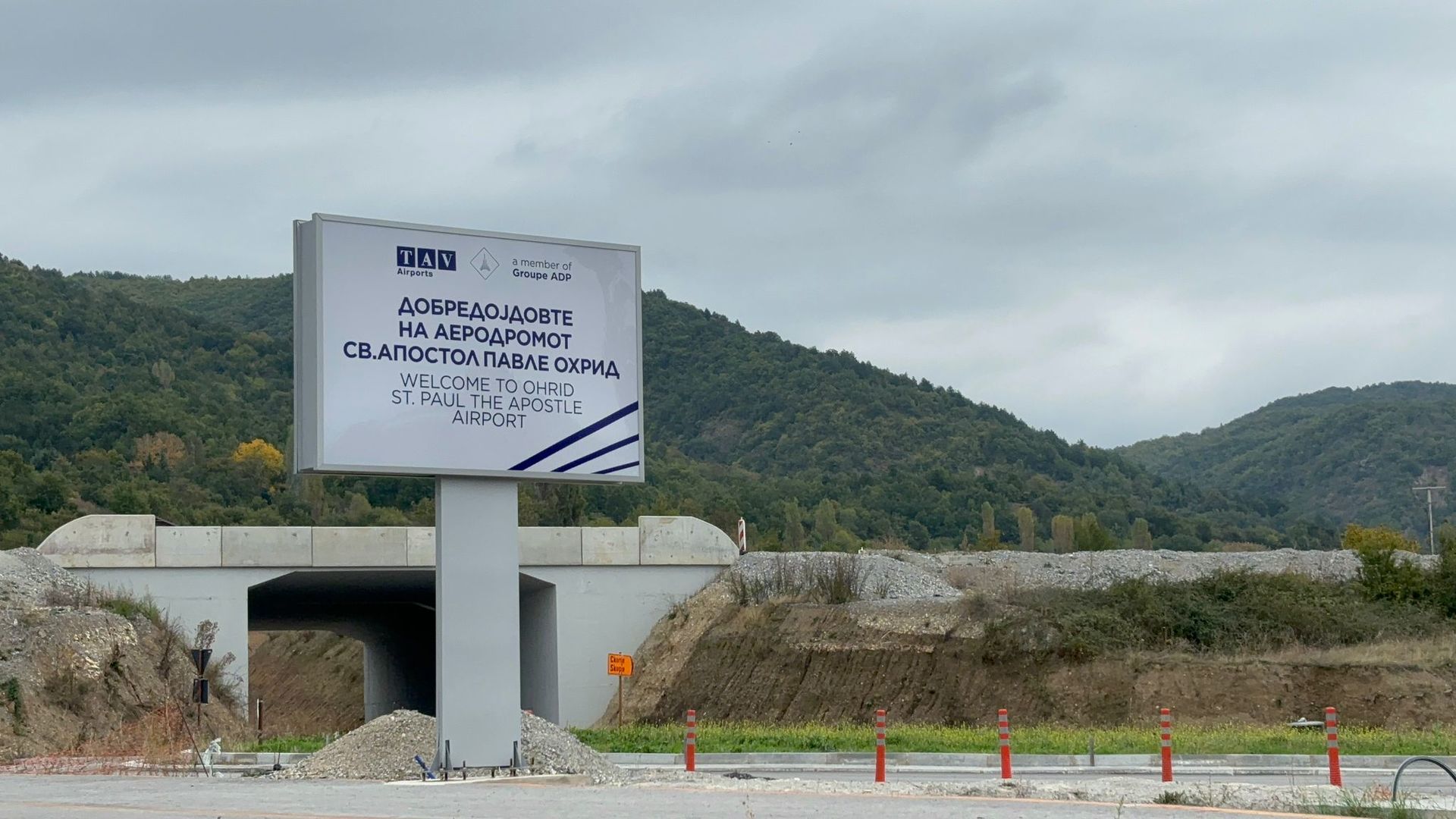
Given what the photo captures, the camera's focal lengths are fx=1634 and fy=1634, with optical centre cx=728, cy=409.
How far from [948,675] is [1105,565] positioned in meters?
14.3

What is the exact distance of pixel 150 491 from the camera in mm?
80688

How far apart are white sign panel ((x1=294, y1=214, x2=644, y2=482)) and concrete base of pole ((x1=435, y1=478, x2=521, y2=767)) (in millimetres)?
599

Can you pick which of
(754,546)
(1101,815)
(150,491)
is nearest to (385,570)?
(754,546)

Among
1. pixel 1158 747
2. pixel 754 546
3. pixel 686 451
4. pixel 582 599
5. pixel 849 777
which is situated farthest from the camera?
pixel 686 451

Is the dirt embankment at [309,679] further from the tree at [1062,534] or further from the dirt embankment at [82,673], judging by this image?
the tree at [1062,534]

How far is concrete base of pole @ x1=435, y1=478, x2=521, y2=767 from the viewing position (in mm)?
22516

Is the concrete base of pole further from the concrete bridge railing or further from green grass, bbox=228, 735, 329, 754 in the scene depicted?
the concrete bridge railing

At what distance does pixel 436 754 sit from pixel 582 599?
24.3 metres

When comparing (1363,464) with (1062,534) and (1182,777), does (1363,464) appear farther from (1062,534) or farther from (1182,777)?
(1182,777)

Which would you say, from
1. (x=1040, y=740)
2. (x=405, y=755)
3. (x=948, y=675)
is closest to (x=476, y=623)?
(x=405, y=755)

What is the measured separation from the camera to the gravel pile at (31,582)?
3884 centimetres

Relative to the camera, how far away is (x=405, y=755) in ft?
75.4

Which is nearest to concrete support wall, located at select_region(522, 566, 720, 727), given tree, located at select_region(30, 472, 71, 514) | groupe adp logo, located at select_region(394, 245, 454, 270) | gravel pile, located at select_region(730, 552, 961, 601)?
gravel pile, located at select_region(730, 552, 961, 601)

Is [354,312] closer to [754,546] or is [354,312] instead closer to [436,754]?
[436,754]
